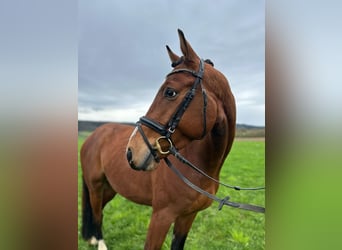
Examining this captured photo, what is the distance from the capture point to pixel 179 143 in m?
A: 1.28

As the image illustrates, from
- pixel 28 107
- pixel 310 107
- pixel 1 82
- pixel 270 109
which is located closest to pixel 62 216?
pixel 28 107

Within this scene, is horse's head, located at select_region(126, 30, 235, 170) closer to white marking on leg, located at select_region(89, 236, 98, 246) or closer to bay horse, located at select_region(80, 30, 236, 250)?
bay horse, located at select_region(80, 30, 236, 250)

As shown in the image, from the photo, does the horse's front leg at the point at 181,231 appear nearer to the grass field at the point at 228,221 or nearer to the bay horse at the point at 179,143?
the bay horse at the point at 179,143

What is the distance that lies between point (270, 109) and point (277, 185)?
9.9 inches

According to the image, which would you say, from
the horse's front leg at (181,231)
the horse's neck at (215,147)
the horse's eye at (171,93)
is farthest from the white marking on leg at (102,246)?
the horse's eye at (171,93)

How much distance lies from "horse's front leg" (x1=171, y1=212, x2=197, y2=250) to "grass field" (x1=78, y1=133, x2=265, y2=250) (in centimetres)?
17

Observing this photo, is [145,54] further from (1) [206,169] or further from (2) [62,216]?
(2) [62,216]

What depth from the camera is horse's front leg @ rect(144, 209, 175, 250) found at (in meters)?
1.45

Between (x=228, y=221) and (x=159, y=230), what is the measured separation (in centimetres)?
63

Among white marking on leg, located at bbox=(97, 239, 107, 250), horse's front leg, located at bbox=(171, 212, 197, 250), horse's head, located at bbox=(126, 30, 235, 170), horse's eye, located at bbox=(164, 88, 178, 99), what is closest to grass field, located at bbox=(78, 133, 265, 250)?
white marking on leg, located at bbox=(97, 239, 107, 250)

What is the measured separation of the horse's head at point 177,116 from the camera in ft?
3.97

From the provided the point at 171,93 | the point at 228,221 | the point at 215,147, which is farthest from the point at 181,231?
the point at 171,93

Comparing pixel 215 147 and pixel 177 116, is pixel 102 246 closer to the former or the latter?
pixel 215 147

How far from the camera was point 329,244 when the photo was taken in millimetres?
763
